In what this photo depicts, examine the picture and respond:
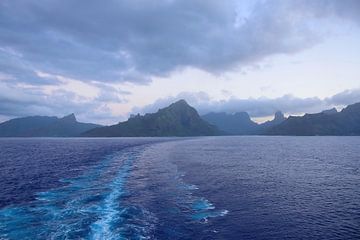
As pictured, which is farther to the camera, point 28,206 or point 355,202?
point 355,202

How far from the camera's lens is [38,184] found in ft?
210

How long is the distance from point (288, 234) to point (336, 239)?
5.21 m

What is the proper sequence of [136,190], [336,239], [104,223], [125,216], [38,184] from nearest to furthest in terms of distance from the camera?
1. [336,239]
2. [104,223]
3. [125,216]
4. [136,190]
5. [38,184]

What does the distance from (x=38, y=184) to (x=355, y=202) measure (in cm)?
6071

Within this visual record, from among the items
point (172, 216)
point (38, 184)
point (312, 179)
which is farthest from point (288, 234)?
point (38, 184)

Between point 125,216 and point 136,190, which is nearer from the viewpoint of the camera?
point 125,216

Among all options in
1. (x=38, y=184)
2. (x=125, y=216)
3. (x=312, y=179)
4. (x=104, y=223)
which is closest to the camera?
(x=104, y=223)

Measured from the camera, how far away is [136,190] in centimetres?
5900

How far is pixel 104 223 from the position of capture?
3888 cm

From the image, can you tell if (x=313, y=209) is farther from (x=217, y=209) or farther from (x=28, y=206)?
(x=28, y=206)

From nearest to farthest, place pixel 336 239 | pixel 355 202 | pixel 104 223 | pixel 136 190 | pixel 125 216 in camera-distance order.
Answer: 1. pixel 336 239
2. pixel 104 223
3. pixel 125 216
4. pixel 355 202
5. pixel 136 190

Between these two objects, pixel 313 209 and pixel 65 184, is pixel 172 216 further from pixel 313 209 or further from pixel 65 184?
pixel 65 184

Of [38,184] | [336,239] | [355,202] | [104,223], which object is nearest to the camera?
[336,239]

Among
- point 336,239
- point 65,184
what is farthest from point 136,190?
point 336,239
